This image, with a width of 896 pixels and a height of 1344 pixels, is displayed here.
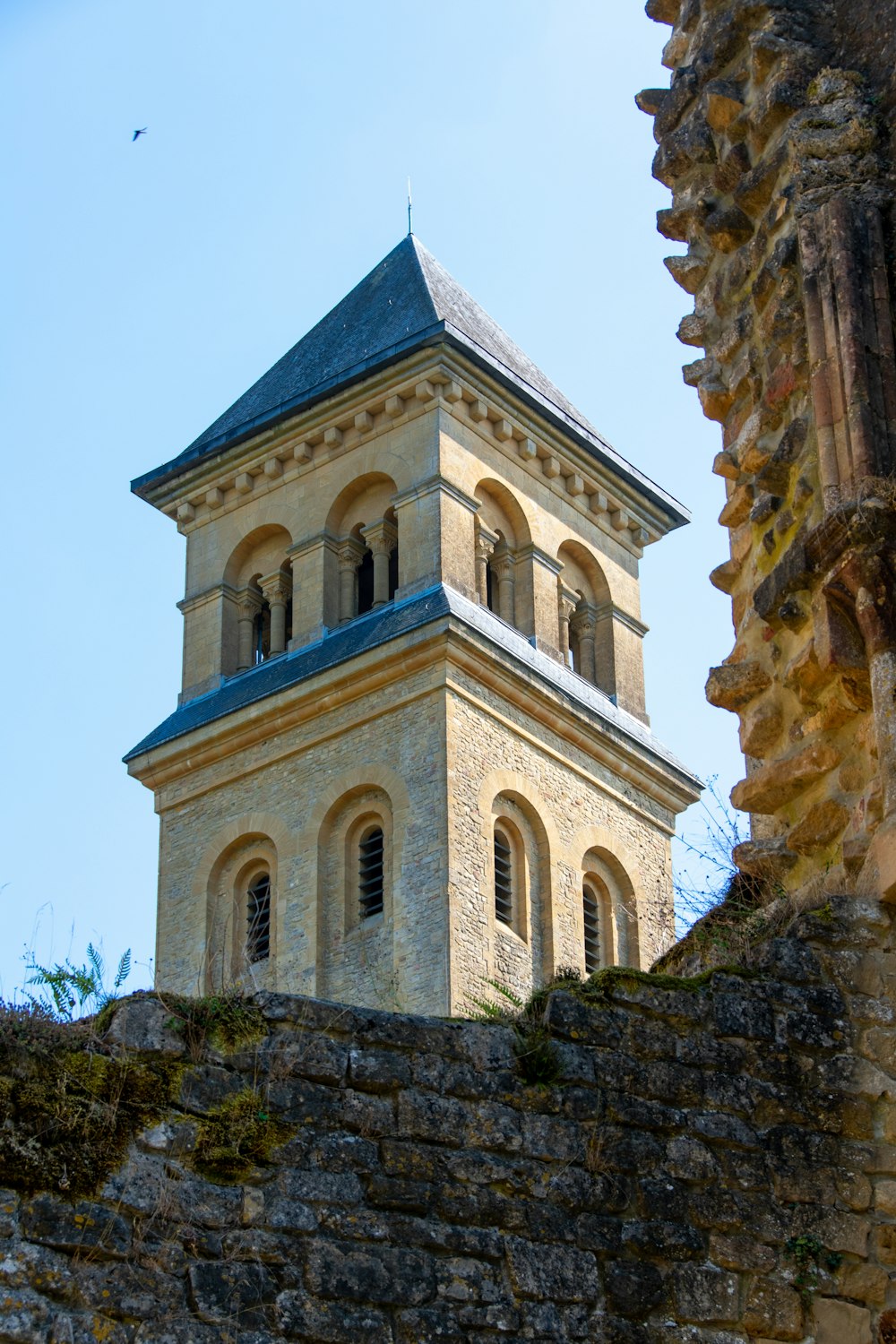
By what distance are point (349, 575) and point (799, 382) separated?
29092 mm

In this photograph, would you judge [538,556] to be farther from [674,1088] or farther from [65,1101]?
[65,1101]

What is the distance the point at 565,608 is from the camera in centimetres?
3716

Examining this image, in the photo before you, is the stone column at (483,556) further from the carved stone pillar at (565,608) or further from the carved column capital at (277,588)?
the carved column capital at (277,588)

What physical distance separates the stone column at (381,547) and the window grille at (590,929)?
516 centimetres

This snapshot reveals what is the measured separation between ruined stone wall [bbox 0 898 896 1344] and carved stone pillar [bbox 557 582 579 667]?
30245 mm

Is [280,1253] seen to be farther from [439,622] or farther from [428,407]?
[428,407]

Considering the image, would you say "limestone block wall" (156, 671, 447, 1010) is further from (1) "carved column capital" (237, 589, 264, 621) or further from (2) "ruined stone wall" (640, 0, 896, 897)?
(2) "ruined stone wall" (640, 0, 896, 897)

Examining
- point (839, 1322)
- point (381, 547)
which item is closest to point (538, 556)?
point (381, 547)

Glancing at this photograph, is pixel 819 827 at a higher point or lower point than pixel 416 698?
lower

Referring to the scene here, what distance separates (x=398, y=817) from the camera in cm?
3203

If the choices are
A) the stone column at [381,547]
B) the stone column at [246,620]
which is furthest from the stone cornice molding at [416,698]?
the stone column at [381,547]

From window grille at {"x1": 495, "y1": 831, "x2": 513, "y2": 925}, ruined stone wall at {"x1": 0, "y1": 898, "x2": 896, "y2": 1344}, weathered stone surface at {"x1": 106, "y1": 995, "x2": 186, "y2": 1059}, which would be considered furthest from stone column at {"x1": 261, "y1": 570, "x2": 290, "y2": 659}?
weathered stone surface at {"x1": 106, "y1": 995, "x2": 186, "y2": 1059}

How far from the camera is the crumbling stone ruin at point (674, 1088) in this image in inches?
207

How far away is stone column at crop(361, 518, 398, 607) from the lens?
116ft
